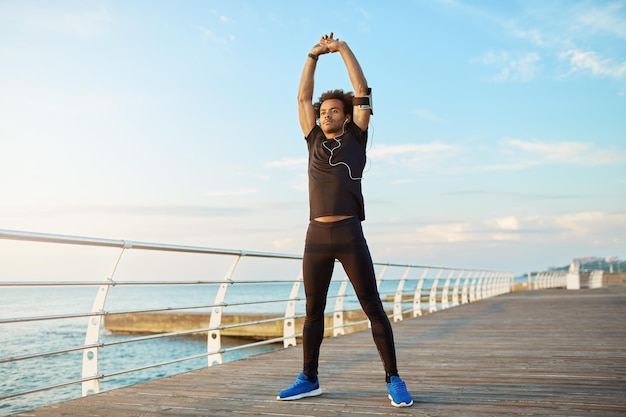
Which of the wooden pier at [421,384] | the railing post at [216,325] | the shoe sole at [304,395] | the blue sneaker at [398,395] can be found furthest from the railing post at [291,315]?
the blue sneaker at [398,395]

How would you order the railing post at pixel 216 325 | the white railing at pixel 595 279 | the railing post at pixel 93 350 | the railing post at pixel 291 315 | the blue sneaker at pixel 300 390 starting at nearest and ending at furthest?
the blue sneaker at pixel 300 390, the railing post at pixel 93 350, the railing post at pixel 216 325, the railing post at pixel 291 315, the white railing at pixel 595 279

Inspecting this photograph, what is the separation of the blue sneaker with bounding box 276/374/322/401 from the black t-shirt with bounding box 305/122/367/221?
0.86m

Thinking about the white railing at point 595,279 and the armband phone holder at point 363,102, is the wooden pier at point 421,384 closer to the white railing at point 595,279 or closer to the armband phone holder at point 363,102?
the armband phone holder at point 363,102

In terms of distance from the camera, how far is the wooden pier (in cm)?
267

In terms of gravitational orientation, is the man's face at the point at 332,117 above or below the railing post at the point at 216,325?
above

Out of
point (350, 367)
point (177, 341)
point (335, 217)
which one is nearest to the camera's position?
point (335, 217)

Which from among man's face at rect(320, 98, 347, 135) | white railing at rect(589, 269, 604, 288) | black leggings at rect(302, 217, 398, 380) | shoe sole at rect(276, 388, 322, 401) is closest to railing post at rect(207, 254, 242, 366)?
shoe sole at rect(276, 388, 322, 401)

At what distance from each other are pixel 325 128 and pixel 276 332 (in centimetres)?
2383

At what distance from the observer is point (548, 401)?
2793mm

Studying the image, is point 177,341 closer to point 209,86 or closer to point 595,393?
point 209,86

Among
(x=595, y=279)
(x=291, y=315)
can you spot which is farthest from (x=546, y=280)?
(x=291, y=315)

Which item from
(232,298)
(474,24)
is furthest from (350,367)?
(232,298)

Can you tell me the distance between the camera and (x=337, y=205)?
2738 mm

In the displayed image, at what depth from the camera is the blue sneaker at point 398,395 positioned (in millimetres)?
2688
